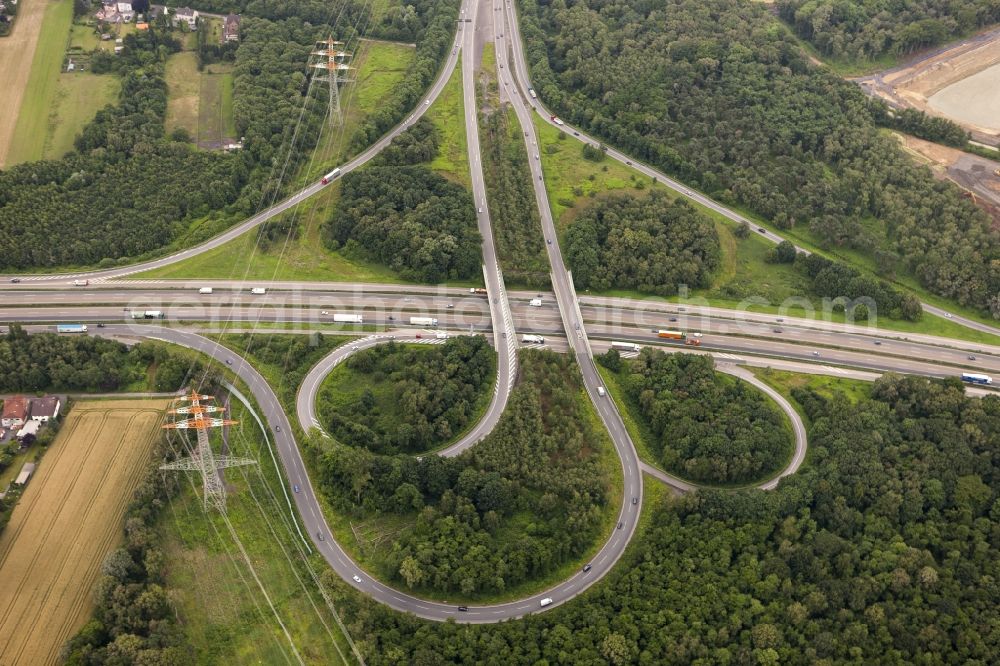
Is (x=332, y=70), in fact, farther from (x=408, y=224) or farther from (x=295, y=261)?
(x=295, y=261)

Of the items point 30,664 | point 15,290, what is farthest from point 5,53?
point 30,664

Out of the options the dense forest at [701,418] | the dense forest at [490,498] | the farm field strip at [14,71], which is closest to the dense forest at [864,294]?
the dense forest at [701,418]

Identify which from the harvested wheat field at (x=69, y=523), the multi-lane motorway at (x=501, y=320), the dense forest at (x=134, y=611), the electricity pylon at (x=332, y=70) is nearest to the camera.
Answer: the dense forest at (x=134, y=611)

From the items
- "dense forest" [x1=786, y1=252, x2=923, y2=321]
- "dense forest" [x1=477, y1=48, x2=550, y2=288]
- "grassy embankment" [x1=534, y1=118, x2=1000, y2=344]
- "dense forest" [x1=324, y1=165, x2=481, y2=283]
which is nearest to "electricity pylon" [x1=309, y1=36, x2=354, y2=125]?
"dense forest" [x1=324, y1=165, x2=481, y2=283]

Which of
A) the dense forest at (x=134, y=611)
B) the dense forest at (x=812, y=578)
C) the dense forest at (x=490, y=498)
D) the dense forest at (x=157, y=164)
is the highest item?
the dense forest at (x=157, y=164)

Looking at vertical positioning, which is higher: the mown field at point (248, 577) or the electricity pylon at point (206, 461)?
the electricity pylon at point (206, 461)

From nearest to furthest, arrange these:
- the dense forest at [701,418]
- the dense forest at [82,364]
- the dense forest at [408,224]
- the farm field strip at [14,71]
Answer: the dense forest at [701,418] → the dense forest at [82,364] → the dense forest at [408,224] → the farm field strip at [14,71]

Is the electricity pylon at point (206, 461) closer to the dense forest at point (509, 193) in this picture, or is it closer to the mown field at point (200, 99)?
the dense forest at point (509, 193)

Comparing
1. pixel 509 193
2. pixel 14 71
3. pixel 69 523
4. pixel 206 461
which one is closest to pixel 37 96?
pixel 14 71
